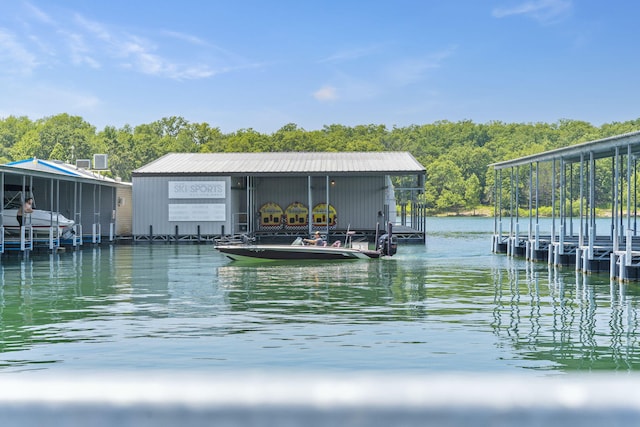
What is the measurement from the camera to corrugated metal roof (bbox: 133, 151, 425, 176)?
4822 centimetres

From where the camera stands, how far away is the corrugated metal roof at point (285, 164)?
48.2m

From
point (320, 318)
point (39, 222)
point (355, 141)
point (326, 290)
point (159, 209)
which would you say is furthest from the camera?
point (355, 141)

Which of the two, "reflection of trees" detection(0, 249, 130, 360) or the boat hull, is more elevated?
the boat hull

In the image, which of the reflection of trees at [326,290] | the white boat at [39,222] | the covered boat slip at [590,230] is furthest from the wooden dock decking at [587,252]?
the white boat at [39,222]

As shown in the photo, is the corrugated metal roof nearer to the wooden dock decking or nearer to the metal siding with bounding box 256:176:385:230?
the metal siding with bounding box 256:176:385:230

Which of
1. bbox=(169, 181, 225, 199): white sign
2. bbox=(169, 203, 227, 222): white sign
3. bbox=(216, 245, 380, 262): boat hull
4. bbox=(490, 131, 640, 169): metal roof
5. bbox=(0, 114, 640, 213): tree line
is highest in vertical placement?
bbox=(0, 114, 640, 213): tree line

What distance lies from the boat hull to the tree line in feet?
293

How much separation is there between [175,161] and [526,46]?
287 feet

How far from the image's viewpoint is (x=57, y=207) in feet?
128

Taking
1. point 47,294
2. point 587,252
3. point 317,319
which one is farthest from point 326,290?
point 587,252

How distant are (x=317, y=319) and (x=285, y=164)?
3562 centimetres

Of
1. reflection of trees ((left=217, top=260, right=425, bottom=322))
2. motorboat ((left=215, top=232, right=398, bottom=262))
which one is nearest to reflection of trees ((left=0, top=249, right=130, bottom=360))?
reflection of trees ((left=217, top=260, right=425, bottom=322))

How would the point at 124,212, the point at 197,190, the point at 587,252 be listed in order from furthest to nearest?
the point at 124,212 < the point at 197,190 < the point at 587,252

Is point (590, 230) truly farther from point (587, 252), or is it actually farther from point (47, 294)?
point (47, 294)
